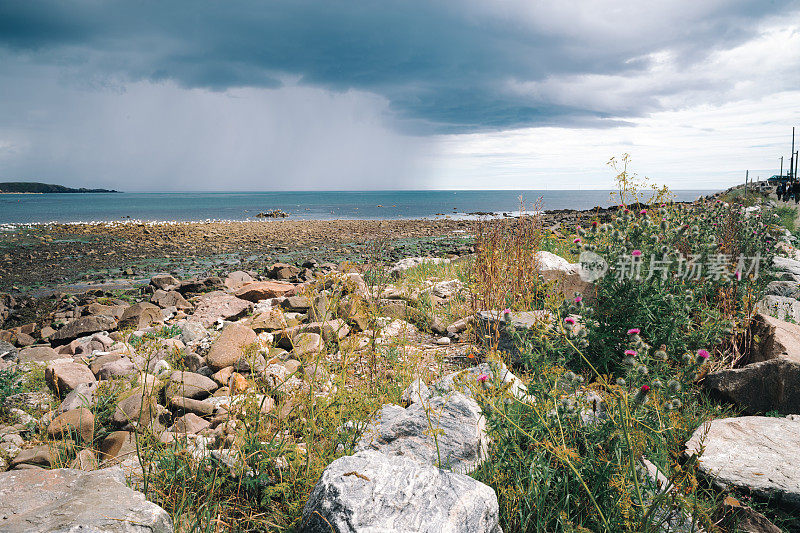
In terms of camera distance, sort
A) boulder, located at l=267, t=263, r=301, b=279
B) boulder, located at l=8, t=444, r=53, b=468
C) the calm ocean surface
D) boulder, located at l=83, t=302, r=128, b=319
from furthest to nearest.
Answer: the calm ocean surface → boulder, located at l=267, t=263, r=301, b=279 → boulder, located at l=83, t=302, r=128, b=319 → boulder, located at l=8, t=444, r=53, b=468

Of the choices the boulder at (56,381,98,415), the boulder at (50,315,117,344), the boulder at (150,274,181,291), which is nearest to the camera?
the boulder at (56,381,98,415)

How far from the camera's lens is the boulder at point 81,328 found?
305 inches

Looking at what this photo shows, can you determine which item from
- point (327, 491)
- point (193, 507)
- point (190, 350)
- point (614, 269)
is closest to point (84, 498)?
point (193, 507)

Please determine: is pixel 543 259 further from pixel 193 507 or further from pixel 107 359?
pixel 107 359

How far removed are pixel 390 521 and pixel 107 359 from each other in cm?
493

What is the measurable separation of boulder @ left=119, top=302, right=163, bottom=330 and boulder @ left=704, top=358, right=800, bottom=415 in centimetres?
847

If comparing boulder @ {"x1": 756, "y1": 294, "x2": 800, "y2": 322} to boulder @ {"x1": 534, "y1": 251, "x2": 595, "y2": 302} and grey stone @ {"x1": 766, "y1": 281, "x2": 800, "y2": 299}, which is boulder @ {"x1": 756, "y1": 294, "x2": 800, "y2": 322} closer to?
grey stone @ {"x1": 766, "y1": 281, "x2": 800, "y2": 299}

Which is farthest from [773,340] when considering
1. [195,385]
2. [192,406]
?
[195,385]

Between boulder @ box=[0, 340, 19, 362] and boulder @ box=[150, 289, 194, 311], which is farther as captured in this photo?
boulder @ box=[150, 289, 194, 311]

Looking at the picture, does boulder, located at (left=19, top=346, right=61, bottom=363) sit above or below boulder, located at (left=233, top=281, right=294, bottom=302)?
below

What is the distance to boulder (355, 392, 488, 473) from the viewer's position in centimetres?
260

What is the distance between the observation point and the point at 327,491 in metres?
1.93

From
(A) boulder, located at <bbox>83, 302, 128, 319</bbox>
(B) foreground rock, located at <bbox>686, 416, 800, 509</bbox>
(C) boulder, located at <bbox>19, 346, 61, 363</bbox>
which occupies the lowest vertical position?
(C) boulder, located at <bbox>19, 346, 61, 363</bbox>

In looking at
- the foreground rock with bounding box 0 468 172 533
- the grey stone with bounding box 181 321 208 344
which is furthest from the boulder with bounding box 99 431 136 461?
the grey stone with bounding box 181 321 208 344
